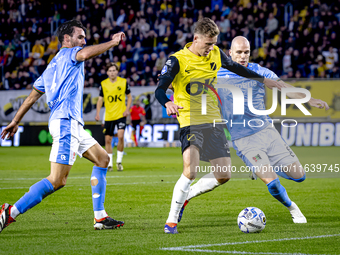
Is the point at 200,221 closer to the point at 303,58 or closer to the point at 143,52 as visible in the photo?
the point at 303,58

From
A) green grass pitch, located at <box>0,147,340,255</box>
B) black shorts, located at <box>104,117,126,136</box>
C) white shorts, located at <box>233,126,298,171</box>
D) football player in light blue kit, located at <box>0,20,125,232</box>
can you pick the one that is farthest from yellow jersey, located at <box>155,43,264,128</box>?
black shorts, located at <box>104,117,126,136</box>

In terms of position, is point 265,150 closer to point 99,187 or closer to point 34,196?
point 99,187

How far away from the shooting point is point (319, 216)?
599cm

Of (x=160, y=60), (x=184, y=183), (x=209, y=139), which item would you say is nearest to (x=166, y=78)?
(x=209, y=139)

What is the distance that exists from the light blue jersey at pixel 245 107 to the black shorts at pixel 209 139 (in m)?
0.86

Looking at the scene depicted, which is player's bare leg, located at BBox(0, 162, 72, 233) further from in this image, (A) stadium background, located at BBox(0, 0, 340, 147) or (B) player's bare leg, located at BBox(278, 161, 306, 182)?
(A) stadium background, located at BBox(0, 0, 340, 147)

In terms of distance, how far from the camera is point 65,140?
489cm

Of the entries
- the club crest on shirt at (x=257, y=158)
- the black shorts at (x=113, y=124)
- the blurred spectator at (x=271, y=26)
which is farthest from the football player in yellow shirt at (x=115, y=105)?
the blurred spectator at (x=271, y=26)

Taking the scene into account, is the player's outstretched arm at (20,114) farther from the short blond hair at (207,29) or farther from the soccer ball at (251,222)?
→ the soccer ball at (251,222)

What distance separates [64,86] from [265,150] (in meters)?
2.51

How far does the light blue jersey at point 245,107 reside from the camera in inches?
241

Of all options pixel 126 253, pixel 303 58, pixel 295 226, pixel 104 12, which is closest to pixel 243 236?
pixel 295 226

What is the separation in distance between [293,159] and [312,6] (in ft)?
60.8

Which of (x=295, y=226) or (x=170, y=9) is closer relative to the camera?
(x=295, y=226)
